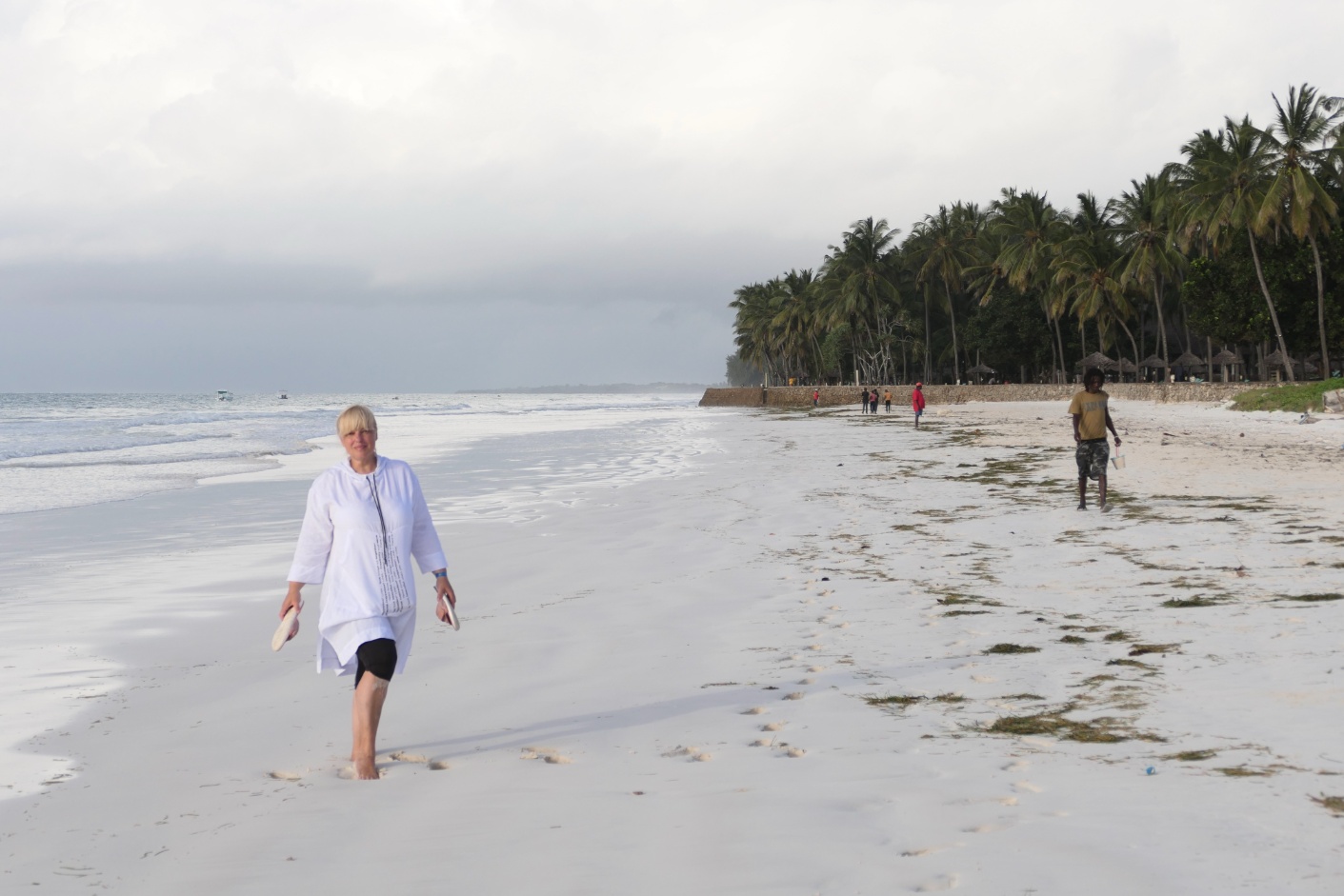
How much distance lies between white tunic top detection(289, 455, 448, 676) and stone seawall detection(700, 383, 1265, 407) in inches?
1708

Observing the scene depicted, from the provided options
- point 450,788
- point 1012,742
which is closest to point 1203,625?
point 1012,742

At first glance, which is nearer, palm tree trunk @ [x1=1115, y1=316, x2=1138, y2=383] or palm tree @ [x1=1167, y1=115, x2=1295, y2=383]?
palm tree @ [x1=1167, y1=115, x2=1295, y2=383]

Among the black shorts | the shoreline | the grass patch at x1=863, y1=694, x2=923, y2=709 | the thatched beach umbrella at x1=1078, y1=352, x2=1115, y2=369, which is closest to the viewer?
the black shorts

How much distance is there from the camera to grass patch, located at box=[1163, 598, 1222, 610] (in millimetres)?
6707

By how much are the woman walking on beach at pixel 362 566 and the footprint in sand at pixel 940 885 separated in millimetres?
2166

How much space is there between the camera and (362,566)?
160 inches

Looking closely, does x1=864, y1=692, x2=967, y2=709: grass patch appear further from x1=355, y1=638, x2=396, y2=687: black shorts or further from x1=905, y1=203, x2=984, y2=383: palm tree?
x1=905, y1=203, x2=984, y2=383: palm tree

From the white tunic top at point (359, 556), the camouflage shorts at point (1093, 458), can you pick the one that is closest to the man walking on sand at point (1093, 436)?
the camouflage shorts at point (1093, 458)

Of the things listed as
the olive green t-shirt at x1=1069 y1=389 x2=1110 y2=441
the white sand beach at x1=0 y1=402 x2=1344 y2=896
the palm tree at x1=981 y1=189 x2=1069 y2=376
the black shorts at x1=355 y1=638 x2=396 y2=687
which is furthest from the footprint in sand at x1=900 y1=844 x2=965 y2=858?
the palm tree at x1=981 y1=189 x2=1069 y2=376

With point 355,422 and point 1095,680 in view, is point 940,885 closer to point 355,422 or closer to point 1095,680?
point 1095,680

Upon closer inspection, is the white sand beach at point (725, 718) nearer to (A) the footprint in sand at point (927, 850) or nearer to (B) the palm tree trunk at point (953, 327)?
(A) the footprint in sand at point (927, 850)

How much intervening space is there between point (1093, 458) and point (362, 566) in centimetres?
973

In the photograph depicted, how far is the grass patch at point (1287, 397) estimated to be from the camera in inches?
1185

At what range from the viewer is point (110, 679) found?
5.74m
